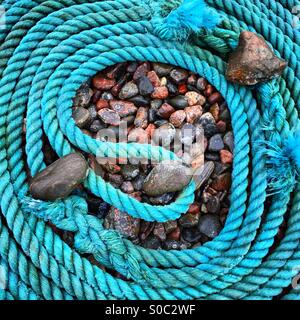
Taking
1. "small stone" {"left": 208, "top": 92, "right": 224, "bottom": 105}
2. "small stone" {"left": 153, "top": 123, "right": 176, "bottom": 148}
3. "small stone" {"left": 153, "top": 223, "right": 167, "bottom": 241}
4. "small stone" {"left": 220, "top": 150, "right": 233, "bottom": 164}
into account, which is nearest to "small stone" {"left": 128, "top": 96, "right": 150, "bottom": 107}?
"small stone" {"left": 153, "top": 123, "right": 176, "bottom": 148}

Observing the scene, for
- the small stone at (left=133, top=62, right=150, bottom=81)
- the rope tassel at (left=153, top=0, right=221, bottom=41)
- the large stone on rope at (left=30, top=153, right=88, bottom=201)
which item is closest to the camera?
the large stone on rope at (left=30, top=153, right=88, bottom=201)

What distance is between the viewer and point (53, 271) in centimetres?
163

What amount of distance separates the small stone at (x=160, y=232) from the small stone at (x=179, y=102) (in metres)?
0.42

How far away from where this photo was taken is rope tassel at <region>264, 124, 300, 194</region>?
1638 mm

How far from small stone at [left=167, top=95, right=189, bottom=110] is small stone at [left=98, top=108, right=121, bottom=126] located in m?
0.20

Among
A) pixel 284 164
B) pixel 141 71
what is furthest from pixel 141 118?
pixel 284 164

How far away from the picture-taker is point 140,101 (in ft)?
5.93

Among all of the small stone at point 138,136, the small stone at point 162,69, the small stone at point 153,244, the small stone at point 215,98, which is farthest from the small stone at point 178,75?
the small stone at point 153,244

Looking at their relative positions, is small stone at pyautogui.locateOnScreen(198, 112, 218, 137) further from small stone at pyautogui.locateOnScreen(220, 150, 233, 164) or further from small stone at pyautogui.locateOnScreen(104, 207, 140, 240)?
small stone at pyautogui.locateOnScreen(104, 207, 140, 240)

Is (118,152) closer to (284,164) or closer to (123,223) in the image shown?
(123,223)

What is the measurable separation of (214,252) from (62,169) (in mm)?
559

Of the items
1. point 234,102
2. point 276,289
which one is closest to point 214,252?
point 276,289

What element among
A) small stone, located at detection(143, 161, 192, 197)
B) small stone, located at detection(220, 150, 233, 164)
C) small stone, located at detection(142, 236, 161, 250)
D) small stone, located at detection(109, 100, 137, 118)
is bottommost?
small stone, located at detection(142, 236, 161, 250)

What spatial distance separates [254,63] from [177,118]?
12.5 inches
